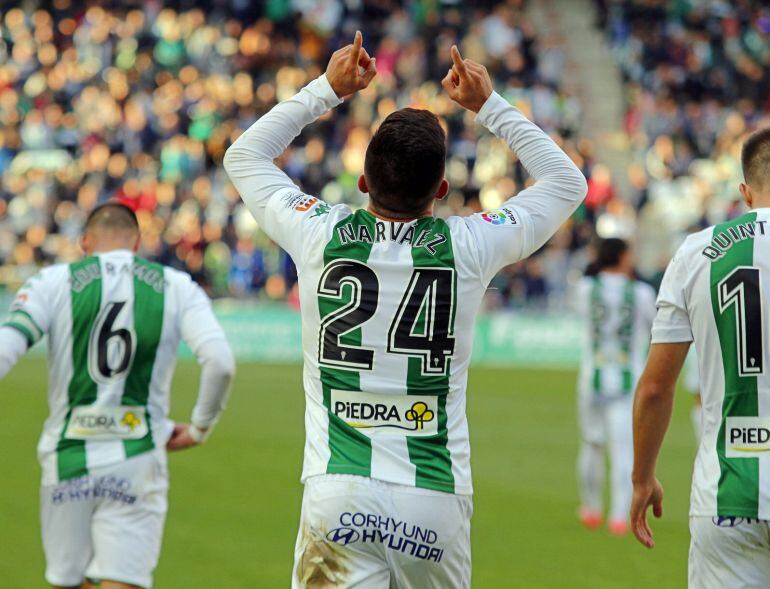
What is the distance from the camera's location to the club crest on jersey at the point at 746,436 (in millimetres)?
4043

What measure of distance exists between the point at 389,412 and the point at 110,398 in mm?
2149

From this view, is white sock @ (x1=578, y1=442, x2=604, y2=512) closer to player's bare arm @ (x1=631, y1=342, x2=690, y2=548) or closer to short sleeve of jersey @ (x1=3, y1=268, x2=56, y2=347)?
short sleeve of jersey @ (x1=3, y1=268, x2=56, y2=347)

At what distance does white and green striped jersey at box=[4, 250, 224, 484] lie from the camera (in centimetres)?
563

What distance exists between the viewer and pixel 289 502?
11.5 metres

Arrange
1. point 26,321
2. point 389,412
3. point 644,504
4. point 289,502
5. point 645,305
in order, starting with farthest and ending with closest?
point 289,502 → point 645,305 → point 26,321 → point 644,504 → point 389,412

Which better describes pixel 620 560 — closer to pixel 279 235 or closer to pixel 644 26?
pixel 279 235

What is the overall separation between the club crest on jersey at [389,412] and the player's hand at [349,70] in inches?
39.9

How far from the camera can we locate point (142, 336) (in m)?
5.75

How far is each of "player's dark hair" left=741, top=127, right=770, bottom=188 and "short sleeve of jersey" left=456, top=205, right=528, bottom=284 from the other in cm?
80

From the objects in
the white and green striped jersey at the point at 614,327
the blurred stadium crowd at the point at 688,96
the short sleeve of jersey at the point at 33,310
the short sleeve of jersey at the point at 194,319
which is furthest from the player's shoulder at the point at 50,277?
the blurred stadium crowd at the point at 688,96

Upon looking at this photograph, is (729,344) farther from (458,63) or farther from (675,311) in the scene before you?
(458,63)

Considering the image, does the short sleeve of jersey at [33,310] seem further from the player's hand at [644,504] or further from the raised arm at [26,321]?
the player's hand at [644,504]

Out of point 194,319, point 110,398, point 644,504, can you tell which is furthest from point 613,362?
point 644,504

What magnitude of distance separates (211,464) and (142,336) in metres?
7.75
